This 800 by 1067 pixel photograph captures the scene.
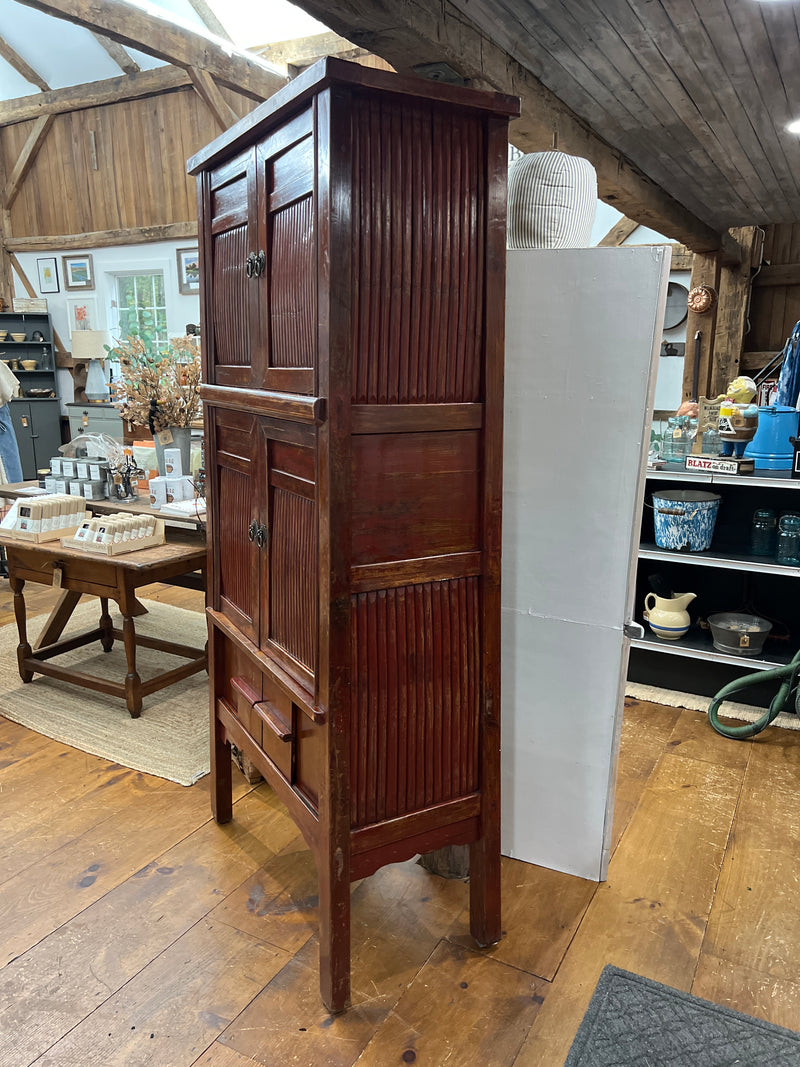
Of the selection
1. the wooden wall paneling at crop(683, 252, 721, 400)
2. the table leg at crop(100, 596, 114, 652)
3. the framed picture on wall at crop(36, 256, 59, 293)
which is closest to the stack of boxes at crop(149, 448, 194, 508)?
the table leg at crop(100, 596, 114, 652)

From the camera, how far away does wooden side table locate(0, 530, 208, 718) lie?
3034mm

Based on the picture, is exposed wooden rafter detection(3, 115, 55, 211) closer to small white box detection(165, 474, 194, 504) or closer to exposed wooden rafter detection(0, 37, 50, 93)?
exposed wooden rafter detection(0, 37, 50, 93)

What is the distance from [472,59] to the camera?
214 cm

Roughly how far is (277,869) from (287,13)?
741cm

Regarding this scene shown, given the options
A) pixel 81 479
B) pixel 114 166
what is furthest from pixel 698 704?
pixel 114 166

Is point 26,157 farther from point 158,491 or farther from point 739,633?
point 739,633

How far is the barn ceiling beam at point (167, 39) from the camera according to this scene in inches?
201

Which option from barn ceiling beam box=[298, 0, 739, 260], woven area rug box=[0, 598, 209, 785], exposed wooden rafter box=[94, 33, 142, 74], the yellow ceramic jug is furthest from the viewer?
exposed wooden rafter box=[94, 33, 142, 74]

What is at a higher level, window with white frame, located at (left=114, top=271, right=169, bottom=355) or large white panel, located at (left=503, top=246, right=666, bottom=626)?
window with white frame, located at (left=114, top=271, right=169, bottom=355)

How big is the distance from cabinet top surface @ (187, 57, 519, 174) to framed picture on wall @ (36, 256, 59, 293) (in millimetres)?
9080

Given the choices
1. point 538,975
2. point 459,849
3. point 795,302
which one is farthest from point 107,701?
point 795,302

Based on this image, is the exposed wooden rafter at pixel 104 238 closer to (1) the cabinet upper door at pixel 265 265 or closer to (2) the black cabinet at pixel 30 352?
(2) the black cabinet at pixel 30 352

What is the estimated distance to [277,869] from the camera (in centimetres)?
226

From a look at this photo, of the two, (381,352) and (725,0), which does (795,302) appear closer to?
(725,0)
